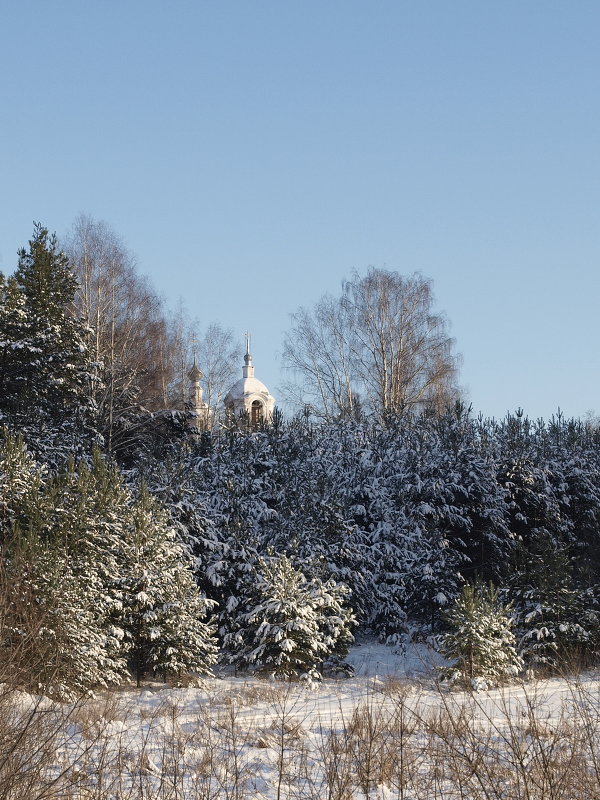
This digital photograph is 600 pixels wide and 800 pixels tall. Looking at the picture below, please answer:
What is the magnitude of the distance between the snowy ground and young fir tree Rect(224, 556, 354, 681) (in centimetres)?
44

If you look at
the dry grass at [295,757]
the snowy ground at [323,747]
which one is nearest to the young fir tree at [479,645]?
the snowy ground at [323,747]

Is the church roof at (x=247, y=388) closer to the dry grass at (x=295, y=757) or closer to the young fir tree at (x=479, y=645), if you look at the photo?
the young fir tree at (x=479, y=645)

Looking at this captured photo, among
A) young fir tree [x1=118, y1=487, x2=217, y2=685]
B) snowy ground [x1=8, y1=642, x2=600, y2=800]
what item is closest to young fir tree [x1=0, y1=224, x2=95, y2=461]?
young fir tree [x1=118, y1=487, x2=217, y2=685]

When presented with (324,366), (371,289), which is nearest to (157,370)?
(324,366)

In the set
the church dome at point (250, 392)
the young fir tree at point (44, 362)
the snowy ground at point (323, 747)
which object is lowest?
the snowy ground at point (323, 747)

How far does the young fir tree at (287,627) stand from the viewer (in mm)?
9812

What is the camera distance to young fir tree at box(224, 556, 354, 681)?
9812mm

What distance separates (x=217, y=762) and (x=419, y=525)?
24.6 ft

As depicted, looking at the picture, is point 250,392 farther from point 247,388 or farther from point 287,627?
point 287,627

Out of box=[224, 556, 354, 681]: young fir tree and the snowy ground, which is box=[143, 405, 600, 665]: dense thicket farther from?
the snowy ground

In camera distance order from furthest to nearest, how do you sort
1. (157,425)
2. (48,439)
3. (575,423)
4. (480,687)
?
(157,425)
(575,423)
(48,439)
(480,687)

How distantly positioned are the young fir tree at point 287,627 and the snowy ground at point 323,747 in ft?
1.45

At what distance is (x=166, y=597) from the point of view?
9742mm

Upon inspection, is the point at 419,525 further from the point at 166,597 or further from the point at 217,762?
the point at 217,762
